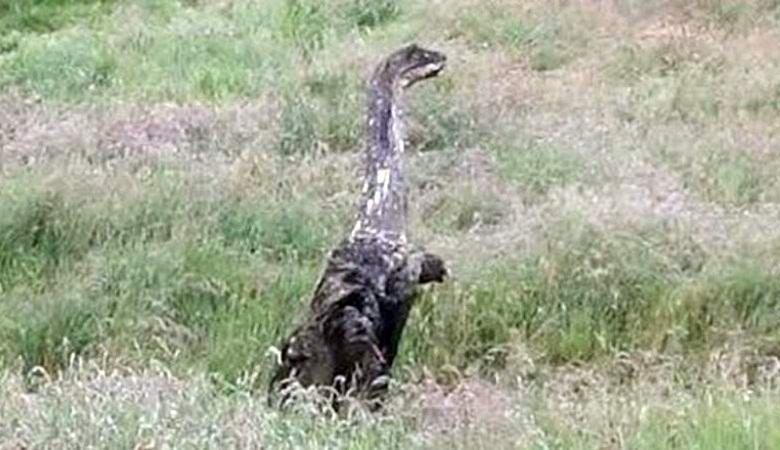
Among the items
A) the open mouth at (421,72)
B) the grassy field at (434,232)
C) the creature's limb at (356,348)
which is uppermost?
the open mouth at (421,72)

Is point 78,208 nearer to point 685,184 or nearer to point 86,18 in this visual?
point 685,184

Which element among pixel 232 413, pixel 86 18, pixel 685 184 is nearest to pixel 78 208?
pixel 685 184

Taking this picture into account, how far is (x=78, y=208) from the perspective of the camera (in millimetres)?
7621

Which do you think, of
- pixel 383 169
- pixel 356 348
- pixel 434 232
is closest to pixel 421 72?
pixel 383 169

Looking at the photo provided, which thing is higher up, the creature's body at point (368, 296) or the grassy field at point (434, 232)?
the creature's body at point (368, 296)

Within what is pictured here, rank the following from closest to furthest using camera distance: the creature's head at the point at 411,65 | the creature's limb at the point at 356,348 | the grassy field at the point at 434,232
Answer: the grassy field at the point at 434,232
the creature's limb at the point at 356,348
the creature's head at the point at 411,65

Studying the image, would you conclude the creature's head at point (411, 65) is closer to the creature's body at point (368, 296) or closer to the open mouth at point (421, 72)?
the open mouth at point (421, 72)

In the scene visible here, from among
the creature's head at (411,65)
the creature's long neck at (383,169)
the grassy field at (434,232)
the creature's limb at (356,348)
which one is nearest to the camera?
the grassy field at (434,232)

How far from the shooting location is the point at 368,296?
5398 millimetres

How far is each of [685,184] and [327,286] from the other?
10.8 ft

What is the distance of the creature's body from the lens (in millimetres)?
5219

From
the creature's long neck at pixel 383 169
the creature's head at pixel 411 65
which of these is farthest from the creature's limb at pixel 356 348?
the creature's head at pixel 411 65

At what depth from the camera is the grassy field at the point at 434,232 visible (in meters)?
4.06

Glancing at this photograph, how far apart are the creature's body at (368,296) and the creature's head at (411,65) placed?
1.23 ft
